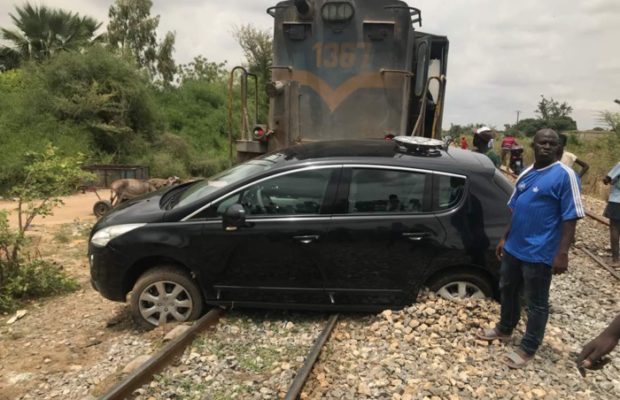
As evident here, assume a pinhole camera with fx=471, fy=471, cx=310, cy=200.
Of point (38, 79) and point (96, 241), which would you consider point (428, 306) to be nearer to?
point (96, 241)

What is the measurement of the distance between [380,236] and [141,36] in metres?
30.6

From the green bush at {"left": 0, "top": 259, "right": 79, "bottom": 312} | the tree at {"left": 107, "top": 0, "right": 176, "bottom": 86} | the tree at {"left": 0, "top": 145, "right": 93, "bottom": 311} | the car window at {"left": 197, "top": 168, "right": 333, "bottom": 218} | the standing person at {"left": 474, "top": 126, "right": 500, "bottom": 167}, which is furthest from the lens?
the tree at {"left": 107, "top": 0, "right": 176, "bottom": 86}

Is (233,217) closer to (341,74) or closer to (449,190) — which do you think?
(449,190)

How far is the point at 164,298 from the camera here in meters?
4.67

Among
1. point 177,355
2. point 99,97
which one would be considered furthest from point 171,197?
point 99,97

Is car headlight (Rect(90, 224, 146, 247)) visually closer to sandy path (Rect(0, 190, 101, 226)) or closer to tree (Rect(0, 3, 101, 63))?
sandy path (Rect(0, 190, 101, 226))

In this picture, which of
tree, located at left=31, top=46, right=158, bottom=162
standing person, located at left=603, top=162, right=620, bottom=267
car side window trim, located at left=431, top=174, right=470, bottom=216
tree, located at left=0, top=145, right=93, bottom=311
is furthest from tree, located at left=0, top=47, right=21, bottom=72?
standing person, located at left=603, top=162, right=620, bottom=267

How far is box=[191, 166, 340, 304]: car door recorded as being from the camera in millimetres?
4441

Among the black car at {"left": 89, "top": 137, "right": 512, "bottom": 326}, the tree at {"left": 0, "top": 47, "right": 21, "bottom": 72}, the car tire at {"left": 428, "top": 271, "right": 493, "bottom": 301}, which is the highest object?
the tree at {"left": 0, "top": 47, "right": 21, "bottom": 72}

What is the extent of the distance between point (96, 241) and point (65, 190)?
6.60 feet

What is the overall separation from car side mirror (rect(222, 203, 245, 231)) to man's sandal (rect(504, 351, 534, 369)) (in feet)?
8.42

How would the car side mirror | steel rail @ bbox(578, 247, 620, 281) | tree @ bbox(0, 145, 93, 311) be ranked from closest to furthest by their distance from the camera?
the car side mirror, tree @ bbox(0, 145, 93, 311), steel rail @ bbox(578, 247, 620, 281)

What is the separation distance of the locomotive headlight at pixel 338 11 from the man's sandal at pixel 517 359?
575 cm

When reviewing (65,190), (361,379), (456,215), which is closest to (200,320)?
(361,379)
